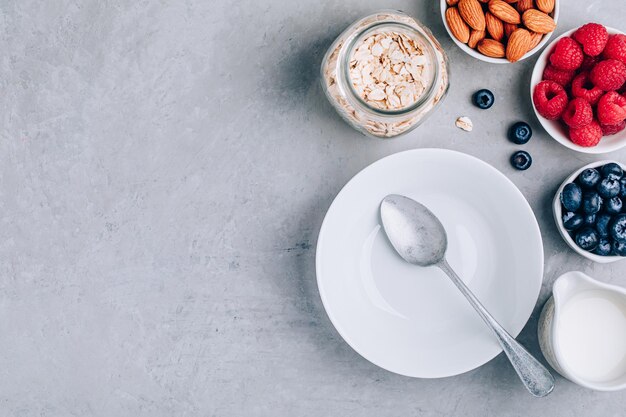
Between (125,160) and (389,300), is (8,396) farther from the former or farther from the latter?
(389,300)

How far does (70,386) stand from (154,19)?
593 mm

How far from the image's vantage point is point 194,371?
103 centimetres

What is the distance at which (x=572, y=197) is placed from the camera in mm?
943

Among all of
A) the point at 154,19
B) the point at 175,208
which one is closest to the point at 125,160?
the point at 175,208

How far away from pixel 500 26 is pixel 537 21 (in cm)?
5

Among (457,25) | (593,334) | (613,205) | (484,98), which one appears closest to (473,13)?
(457,25)

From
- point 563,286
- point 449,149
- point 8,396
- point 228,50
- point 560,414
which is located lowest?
point 560,414

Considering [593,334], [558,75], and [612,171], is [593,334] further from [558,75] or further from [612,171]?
[558,75]

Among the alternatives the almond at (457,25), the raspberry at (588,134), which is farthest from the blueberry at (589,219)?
the almond at (457,25)

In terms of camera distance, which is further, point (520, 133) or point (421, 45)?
point (520, 133)

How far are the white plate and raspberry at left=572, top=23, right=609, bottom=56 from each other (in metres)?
0.22

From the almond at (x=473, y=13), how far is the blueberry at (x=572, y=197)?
0.27 metres

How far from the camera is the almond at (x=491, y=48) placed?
95cm

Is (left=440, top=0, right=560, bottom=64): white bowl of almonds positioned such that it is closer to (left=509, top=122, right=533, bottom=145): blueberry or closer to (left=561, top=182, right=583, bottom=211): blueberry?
(left=509, top=122, right=533, bottom=145): blueberry
